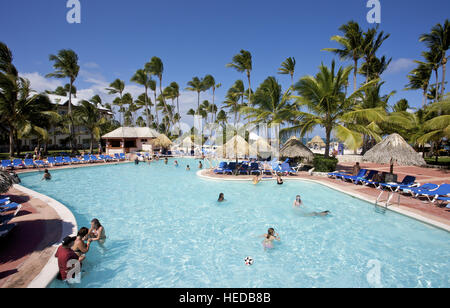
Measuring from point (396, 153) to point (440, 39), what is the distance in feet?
73.9

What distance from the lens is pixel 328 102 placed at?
14.7 metres

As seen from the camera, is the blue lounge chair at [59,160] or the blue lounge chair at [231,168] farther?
the blue lounge chair at [59,160]

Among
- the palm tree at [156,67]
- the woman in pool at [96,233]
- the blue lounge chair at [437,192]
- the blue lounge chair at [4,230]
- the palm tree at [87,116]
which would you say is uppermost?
the palm tree at [156,67]

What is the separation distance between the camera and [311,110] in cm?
1551

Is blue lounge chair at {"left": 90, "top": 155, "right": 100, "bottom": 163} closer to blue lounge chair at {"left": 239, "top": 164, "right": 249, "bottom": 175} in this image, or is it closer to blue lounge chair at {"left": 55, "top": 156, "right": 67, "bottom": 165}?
blue lounge chair at {"left": 55, "top": 156, "right": 67, "bottom": 165}

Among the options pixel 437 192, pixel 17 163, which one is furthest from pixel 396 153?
pixel 17 163

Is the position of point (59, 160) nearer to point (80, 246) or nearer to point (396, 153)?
point (80, 246)

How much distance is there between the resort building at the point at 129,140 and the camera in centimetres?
3088

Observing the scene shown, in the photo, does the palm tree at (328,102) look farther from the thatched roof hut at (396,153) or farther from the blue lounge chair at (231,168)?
the blue lounge chair at (231,168)

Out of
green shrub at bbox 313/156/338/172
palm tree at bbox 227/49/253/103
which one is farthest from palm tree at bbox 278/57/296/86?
green shrub at bbox 313/156/338/172

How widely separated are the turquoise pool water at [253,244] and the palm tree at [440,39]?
24425 mm

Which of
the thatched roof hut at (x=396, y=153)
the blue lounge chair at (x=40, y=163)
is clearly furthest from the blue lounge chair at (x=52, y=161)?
A: the thatched roof hut at (x=396, y=153)

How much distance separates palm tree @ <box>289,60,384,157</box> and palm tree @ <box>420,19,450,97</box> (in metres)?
15.3
